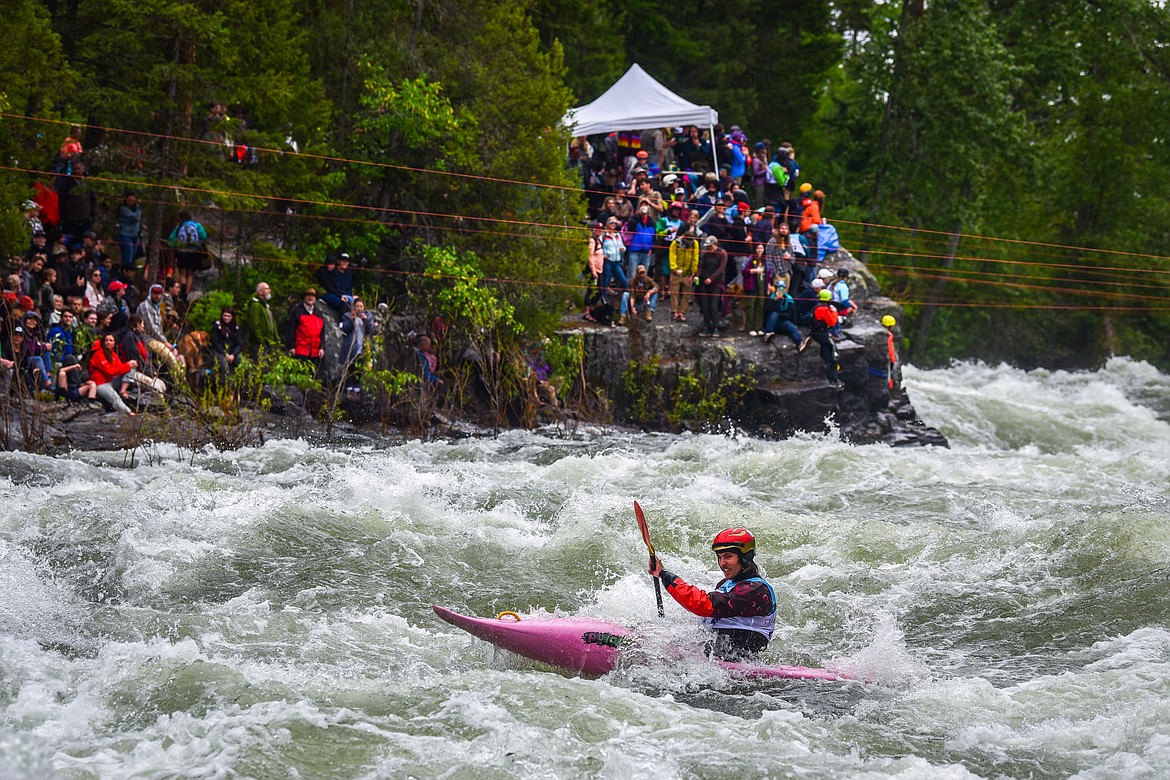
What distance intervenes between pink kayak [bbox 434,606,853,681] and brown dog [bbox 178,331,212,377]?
7.39 metres

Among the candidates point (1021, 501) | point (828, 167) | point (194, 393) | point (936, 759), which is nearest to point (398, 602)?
point (936, 759)

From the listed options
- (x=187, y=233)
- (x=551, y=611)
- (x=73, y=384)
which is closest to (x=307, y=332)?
(x=187, y=233)

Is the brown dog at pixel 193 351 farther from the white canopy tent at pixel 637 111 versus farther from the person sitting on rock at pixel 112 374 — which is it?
the white canopy tent at pixel 637 111

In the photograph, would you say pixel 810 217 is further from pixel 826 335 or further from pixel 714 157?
pixel 826 335

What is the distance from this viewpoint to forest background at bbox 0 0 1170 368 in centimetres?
1479

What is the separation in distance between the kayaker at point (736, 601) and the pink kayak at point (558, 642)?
18 cm

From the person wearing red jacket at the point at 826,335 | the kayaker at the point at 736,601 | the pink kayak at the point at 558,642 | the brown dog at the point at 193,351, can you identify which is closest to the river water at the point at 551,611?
the pink kayak at the point at 558,642

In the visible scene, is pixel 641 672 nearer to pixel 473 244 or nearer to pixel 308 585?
pixel 308 585

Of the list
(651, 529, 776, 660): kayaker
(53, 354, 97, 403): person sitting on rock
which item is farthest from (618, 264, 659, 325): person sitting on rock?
(651, 529, 776, 660): kayaker

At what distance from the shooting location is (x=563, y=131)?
698 inches

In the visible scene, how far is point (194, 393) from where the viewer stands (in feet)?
45.6

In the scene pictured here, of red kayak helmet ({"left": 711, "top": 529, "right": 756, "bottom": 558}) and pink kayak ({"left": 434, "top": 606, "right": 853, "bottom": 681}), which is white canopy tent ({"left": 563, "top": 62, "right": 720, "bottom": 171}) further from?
pink kayak ({"left": 434, "top": 606, "right": 853, "bottom": 681})

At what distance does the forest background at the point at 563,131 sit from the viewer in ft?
48.5

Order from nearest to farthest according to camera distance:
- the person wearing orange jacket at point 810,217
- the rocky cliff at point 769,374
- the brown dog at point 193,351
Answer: the brown dog at point 193,351, the rocky cliff at point 769,374, the person wearing orange jacket at point 810,217
